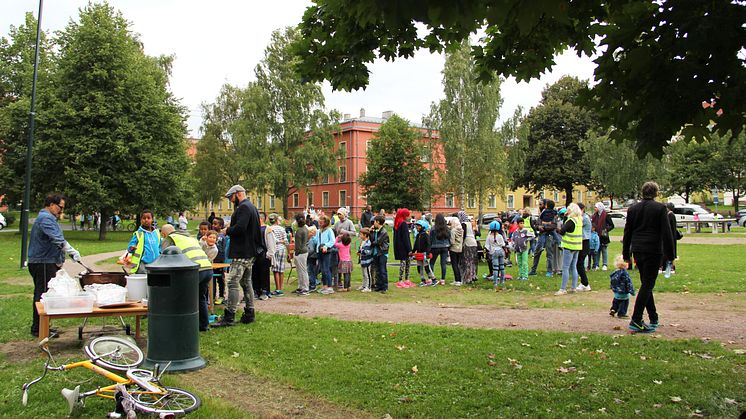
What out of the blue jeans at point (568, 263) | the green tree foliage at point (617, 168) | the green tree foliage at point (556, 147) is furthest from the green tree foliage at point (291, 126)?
the blue jeans at point (568, 263)

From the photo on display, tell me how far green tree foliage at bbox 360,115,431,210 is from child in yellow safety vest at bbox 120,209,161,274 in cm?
4335

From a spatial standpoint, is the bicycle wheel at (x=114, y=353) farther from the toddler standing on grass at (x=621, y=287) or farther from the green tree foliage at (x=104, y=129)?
the green tree foliage at (x=104, y=129)

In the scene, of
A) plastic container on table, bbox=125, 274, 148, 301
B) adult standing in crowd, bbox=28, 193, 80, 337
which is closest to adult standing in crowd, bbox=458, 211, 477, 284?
plastic container on table, bbox=125, 274, 148, 301

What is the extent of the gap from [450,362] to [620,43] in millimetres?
3724

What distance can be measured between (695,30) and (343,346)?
16.9 ft

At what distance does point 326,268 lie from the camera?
13328 millimetres

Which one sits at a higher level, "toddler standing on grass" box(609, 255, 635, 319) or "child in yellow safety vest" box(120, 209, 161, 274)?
"child in yellow safety vest" box(120, 209, 161, 274)

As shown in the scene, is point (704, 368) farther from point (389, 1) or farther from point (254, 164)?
point (254, 164)

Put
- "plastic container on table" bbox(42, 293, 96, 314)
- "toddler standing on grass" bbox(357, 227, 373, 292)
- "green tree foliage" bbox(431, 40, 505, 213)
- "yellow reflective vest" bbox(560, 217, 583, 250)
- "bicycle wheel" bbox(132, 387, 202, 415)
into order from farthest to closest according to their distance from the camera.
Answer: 1. "green tree foliage" bbox(431, 40, 505, 213)
2. "toddler standing on grass" bbox(357, 227, 373, 292)
3. "yellow reflective vest" bbox(560, 217, 583, 250)
4. "plastic container on table" bbox(42, 293, 96, 314)
5. "bicycle wheel" bbox(132, 387, 202, 415)

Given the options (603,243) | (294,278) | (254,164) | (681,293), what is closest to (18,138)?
(254,164)

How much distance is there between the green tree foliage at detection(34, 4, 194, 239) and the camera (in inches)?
1232

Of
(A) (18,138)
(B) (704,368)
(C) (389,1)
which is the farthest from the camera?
(A) (18,138)

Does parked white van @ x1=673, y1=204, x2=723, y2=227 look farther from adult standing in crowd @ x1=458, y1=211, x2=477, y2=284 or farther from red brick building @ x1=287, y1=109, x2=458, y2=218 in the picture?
adult standing in crowd @ x1=458, y1=211, x2=477, y2=284

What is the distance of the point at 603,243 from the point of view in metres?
15.9
